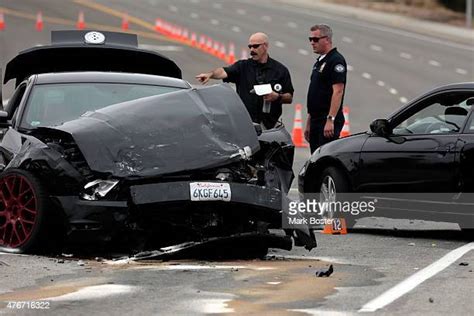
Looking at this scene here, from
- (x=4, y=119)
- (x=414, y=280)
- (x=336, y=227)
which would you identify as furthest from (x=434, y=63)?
(x=414, y=280)

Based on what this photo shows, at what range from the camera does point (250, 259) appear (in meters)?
10.7

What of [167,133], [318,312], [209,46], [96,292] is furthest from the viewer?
[209,46]

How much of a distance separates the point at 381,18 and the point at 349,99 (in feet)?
98.2

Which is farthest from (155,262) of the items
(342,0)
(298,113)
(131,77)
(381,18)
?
Answer: (342,0)

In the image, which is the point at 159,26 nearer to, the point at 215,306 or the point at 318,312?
the point at 215,306

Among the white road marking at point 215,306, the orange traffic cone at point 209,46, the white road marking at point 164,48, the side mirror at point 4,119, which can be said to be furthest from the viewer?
the orange traffic cone at point 209,46

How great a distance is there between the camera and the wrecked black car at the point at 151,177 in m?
10.2

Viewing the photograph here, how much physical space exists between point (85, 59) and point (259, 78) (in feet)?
5.75

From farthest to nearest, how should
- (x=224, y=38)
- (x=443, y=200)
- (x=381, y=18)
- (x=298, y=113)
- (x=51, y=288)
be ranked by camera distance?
(x=381, y=18), (x=224, y=38), (x=298, y=113), (x=443, y=200), (x=51, y=288)

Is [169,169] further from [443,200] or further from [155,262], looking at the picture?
[443,200]

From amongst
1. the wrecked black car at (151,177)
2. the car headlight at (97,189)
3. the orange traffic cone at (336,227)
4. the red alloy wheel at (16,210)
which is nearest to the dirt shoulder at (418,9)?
the orange traffic cone at (336,227)

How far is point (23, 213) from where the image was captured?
1046 centimetres

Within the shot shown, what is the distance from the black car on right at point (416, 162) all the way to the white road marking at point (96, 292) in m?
3.95

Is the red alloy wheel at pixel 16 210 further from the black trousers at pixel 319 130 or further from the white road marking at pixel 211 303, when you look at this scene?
the black trousers at pixel 319 130
